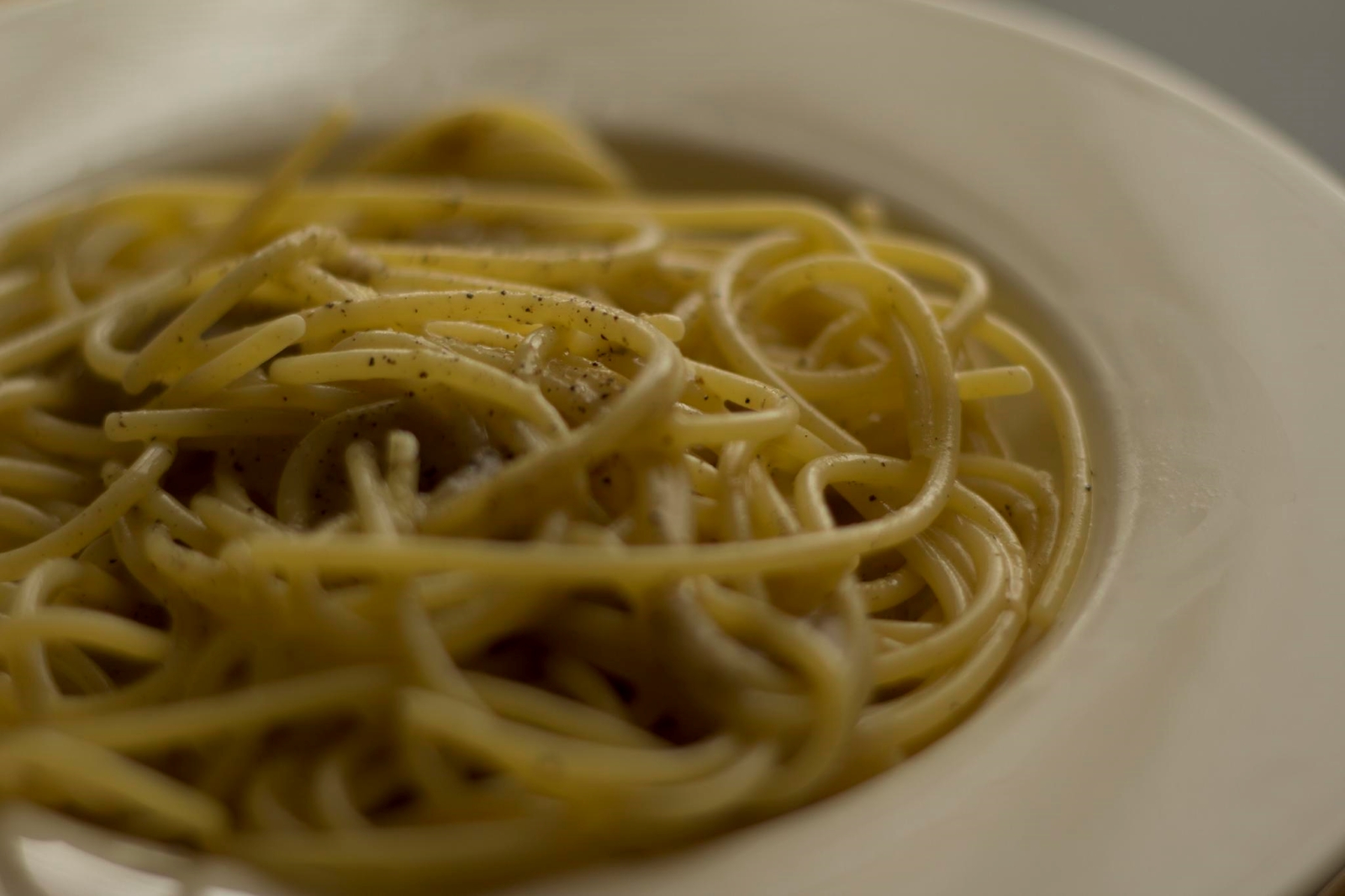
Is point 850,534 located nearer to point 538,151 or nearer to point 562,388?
point 562,388

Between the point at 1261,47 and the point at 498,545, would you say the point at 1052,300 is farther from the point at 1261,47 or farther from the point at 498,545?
the point at 1261,47

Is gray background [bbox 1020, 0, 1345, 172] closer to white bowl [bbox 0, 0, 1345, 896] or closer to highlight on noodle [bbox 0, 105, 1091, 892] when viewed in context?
white bowl [bbox 0, 0, 1345, 896]

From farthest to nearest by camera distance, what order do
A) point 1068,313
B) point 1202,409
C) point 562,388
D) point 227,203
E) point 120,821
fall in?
point 227,203, point 1068,313, point 1202,409, point 562,388, point 120,821

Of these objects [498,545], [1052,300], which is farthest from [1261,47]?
[498,545]

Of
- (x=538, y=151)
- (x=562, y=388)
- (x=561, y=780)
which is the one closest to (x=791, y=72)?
(x=538, y=151)

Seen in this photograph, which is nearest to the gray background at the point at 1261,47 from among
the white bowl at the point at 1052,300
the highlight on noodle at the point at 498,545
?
the white bowl at the point at 1052,300
